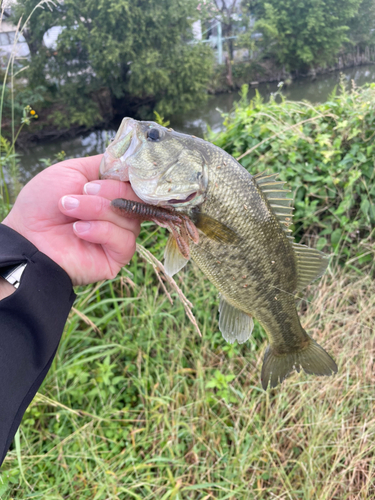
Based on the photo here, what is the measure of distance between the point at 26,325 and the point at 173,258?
2.08 ft

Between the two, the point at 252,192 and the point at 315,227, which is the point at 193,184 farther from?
the point at 315,227

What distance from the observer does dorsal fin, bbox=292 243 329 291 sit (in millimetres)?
1451

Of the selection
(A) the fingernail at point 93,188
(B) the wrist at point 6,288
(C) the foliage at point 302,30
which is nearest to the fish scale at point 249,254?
(A) the fingernail at point 93,188

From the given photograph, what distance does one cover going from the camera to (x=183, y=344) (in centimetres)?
269

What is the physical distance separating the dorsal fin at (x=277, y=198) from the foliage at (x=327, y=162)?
1.69 meters

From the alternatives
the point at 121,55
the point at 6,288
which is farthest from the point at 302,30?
the point at 6,288

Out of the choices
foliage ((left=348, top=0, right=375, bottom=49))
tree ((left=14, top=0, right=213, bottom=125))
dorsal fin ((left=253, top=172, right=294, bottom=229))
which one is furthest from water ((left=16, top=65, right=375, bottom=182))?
dorsal fin ((left=253, top=172, right=294, bottom=229))

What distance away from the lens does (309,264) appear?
4.83 feet

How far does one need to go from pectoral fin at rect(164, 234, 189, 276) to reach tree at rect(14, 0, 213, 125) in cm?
2079

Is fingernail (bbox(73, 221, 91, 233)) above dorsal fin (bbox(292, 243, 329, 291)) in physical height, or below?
above

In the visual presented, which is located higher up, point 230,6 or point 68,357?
point 230,6

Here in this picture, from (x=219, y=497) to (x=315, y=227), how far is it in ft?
8.47

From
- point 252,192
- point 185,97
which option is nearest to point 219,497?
point 252,192

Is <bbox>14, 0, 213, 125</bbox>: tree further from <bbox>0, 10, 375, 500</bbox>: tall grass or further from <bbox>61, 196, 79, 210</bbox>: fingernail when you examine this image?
<bbox>61, 196, 79, 210</bbox>: fingernail
